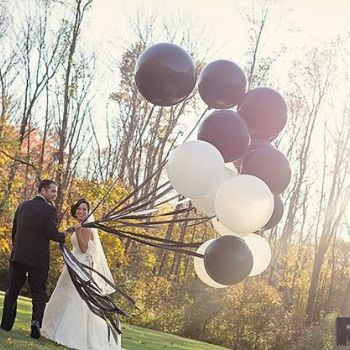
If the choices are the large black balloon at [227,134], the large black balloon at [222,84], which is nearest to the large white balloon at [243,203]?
the large black balloon at [227,134]

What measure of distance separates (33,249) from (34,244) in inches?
1.8

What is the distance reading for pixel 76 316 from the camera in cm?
671

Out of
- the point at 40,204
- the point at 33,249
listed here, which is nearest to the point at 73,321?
the point at 33,249

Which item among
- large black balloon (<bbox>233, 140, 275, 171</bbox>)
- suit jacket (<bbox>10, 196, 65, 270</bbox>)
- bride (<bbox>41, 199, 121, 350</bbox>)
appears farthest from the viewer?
bride (<bbox>41, 199, 121, 350</bbox>)

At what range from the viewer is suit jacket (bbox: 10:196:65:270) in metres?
6.00

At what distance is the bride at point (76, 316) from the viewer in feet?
21.7

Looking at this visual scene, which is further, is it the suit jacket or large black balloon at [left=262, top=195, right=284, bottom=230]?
the suit jacket

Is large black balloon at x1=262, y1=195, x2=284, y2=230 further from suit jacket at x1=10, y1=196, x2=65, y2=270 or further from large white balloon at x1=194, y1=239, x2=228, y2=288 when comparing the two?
suit jacket at x1=10, y1=196, x2=65, y2=270

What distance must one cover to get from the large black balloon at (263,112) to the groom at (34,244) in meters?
2.39

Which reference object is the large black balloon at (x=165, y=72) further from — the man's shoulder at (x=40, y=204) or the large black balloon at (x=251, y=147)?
the man's shoulder at (x=40, y=204)

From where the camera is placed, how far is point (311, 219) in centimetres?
3325

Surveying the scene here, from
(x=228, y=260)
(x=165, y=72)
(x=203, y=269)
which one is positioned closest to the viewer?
(x=228, y=260)

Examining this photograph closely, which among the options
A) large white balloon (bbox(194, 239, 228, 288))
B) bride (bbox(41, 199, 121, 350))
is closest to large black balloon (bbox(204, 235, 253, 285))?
large white balloon (bbox(194, 239, 228, 288))

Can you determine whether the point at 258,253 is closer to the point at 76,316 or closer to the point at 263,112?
the point at 263,112
